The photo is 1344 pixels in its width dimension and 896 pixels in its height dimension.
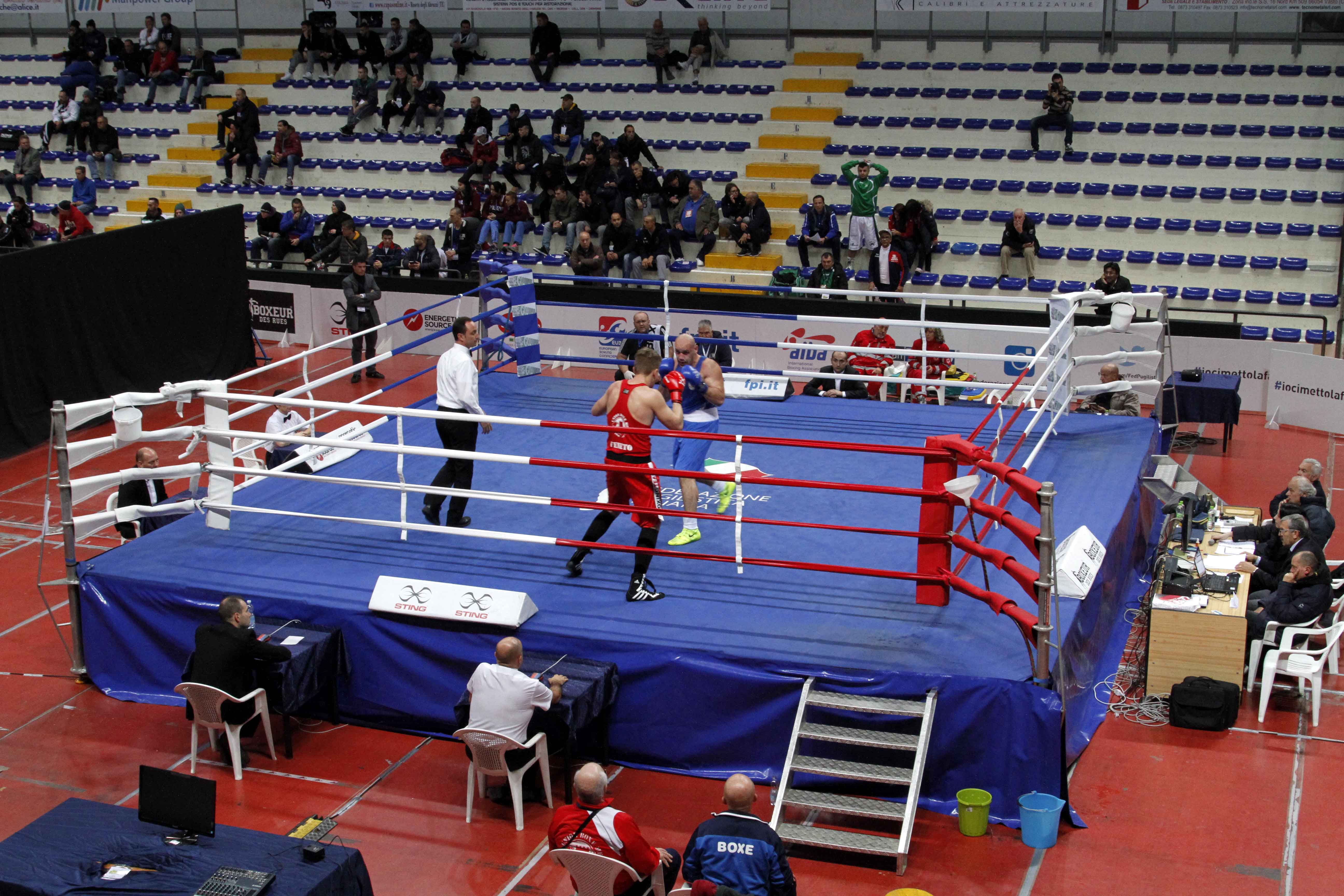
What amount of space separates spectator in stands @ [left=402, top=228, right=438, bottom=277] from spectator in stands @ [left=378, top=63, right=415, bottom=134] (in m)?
4.27

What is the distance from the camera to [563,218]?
1673cm

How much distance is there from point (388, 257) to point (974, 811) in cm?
1240

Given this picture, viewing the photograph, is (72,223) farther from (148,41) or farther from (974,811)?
(974,811)

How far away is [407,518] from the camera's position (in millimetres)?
8203

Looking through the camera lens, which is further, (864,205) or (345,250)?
(345,250)

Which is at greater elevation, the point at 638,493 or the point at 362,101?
the point at 362,101

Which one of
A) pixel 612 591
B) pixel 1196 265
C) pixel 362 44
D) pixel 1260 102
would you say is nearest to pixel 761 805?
pixel 612 591

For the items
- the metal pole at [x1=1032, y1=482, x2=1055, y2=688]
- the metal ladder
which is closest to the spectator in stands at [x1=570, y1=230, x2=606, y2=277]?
the metal ladder

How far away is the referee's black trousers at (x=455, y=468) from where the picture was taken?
7707 mm

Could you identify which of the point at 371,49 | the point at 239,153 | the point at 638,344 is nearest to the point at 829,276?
the point at 638,344

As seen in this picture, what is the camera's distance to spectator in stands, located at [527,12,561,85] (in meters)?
19.2

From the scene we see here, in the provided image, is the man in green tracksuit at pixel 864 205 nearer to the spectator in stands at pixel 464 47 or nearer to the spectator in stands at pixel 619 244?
the spectator in stands at pixel 619 244

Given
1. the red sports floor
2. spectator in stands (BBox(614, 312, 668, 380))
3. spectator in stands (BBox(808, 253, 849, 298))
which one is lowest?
the red sports floor

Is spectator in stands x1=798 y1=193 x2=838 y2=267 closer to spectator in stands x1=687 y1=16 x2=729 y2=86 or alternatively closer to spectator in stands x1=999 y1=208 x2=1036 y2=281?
spectator in stands x1=999 y1=208 x2=1036 y2=281
